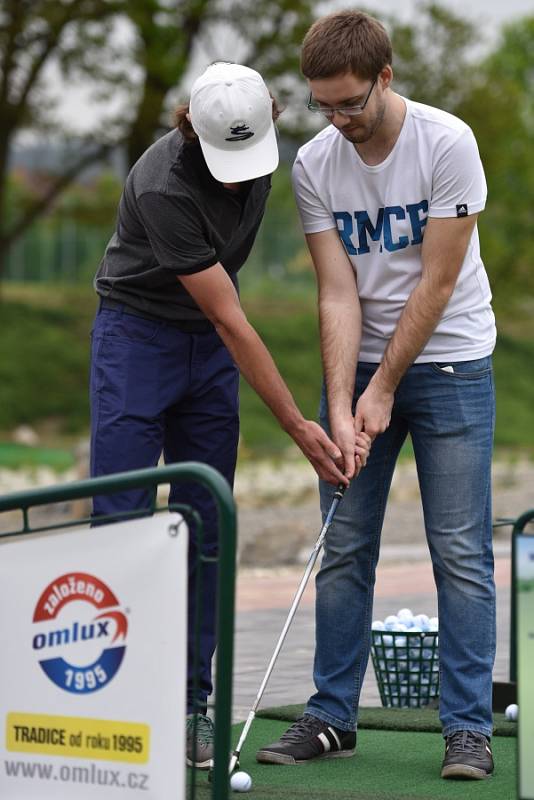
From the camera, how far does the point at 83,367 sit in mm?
29422

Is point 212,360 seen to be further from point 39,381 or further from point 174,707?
point 39,381

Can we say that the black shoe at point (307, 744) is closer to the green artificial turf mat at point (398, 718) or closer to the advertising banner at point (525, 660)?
the green artificial turf mat at point (398, 718)

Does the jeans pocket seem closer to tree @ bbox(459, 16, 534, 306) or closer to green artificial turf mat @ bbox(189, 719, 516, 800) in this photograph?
green artificial turf mat @ bbox(189, 719, 516, 800)

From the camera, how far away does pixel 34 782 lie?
2984mm

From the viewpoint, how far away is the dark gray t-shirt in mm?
3799

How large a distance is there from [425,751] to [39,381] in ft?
81.6

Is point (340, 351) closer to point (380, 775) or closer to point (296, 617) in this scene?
point (380, 775)

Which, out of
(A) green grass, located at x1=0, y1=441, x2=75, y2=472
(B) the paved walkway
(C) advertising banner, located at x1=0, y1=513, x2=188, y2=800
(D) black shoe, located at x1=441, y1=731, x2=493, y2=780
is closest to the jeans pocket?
(D) black shoe, located at x1=441, y1=731, x2=493, y2=780

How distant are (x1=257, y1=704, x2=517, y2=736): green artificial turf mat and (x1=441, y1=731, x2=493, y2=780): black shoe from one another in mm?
636

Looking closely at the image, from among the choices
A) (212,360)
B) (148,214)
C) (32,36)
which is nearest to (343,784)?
(212,360)

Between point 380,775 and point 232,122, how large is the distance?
1823mm

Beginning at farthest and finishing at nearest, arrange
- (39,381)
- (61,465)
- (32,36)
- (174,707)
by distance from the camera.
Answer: (39,381) → (32,36) → (61,465) → (174,707)

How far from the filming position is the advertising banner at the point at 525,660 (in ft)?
9.36

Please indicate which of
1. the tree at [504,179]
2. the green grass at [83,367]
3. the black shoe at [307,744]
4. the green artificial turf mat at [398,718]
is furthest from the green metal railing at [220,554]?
the tree at [504,179]
